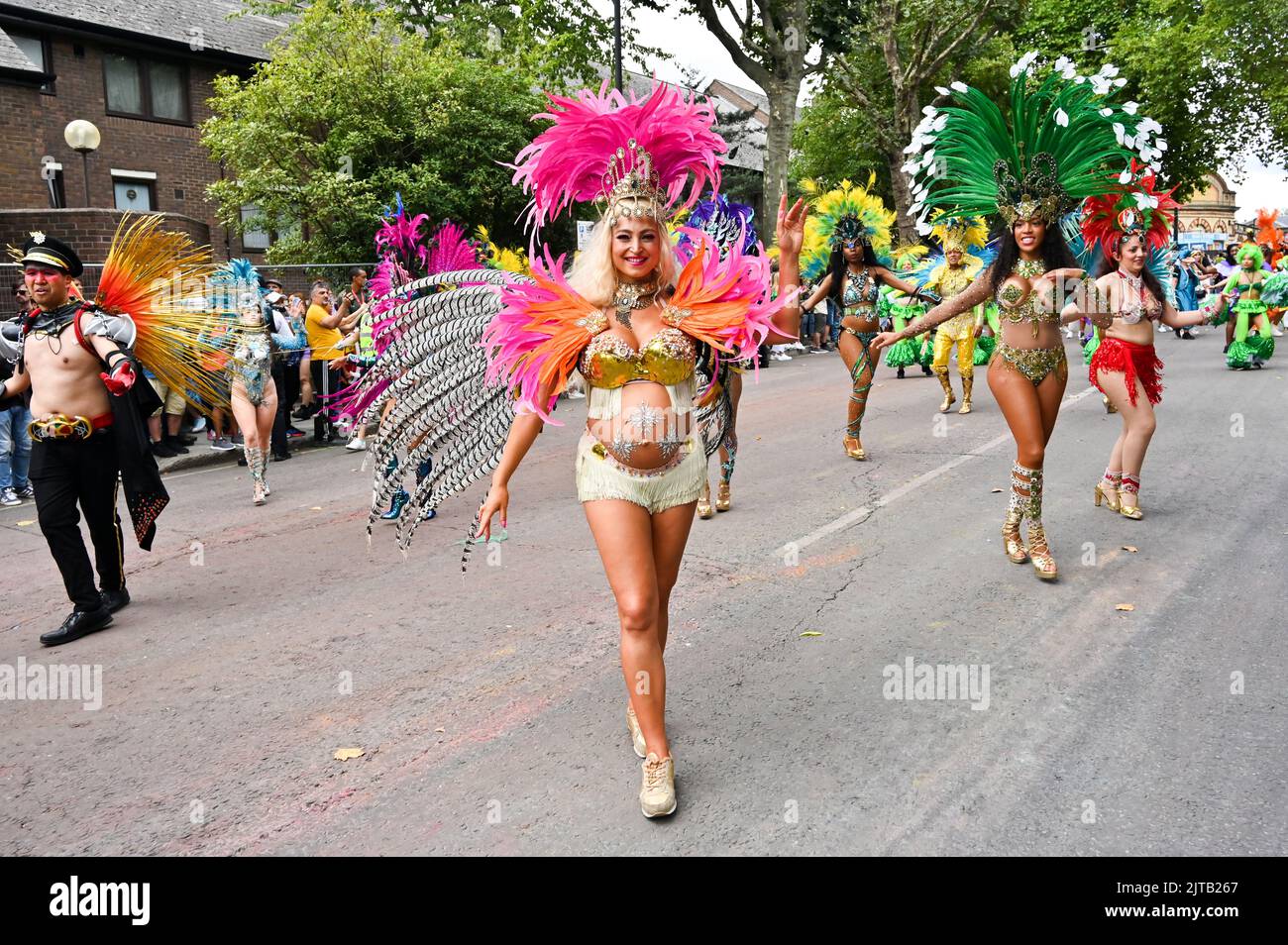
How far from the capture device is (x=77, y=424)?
17.7ft

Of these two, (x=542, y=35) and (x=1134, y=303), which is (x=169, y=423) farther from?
(x=542, y=35)

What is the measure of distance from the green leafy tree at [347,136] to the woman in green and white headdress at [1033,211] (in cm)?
1248

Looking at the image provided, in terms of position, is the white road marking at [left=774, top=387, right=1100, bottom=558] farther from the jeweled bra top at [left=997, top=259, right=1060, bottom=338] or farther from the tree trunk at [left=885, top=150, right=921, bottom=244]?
the tree trunk at [left=885, top=150, right=921, bottom=244]

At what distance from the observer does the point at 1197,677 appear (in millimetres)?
4164

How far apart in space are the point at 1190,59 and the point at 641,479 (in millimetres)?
30343

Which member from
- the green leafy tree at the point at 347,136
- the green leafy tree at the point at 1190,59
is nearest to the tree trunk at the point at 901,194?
the green leafy tree at the point at 1190,59

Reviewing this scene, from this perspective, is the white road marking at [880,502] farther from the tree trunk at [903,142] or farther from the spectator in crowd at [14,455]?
the tree trunk at [903,142]

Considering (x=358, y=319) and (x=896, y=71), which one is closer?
(x=358, y=319)

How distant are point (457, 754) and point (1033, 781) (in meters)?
2.05

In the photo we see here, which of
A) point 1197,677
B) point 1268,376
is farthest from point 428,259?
point 1268,376

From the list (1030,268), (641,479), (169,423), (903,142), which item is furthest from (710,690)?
(903,142)

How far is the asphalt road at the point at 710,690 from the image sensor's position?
3.17 metres

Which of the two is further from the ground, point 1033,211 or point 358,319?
point 1033,211

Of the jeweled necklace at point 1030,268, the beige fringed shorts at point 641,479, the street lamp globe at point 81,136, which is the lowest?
the beige fringed shorts at point 641,479
